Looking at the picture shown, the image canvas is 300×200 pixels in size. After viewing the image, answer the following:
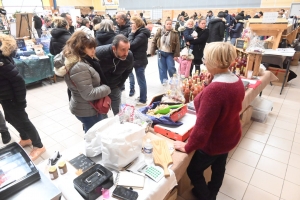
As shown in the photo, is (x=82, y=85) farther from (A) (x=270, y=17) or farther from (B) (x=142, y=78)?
(A) (x=270, y=17)

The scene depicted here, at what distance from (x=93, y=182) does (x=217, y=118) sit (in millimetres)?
817

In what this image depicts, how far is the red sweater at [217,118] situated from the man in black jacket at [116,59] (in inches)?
38.6

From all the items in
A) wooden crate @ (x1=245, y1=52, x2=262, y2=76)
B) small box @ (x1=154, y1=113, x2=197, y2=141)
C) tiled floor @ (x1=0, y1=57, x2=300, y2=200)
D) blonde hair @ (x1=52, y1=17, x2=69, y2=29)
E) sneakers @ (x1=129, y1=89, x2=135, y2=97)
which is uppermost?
blonde hair @ (x1=52, y1=17, x2=69, y2=29)

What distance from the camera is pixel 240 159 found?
8.02 feet

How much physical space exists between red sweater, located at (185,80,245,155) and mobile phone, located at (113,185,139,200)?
507 mm

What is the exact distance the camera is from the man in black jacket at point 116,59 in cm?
195

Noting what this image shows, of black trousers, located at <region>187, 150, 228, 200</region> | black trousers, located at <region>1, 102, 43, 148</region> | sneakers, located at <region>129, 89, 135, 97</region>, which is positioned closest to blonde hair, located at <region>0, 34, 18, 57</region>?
black trousers, located at <region>1, 102, 43, 148</region>

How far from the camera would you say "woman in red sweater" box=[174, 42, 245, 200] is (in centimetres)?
120

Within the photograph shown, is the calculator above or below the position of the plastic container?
above

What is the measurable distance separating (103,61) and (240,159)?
197 centimetres

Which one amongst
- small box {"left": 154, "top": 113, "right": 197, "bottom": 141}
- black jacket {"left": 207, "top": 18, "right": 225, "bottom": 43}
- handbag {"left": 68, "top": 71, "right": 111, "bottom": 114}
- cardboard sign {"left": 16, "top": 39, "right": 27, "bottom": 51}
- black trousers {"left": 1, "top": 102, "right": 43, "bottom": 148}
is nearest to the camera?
small box {"left": 154, "top": 113, "right": 197, "bottom": 141}

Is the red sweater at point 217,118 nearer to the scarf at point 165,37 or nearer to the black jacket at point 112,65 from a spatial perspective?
the black jacket at point 112,65

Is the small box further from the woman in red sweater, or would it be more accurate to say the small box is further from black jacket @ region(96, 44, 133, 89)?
black jacket @ region(96, 44, 133, 89)

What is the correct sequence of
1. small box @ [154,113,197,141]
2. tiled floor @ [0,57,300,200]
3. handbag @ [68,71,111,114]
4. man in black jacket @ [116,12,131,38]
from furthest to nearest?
man in black jacket @ [116,12,131,38], tiled floor @ [0,57,300,200], handbag @ [68,71,111,114], small box @ [154,113,197,141]
